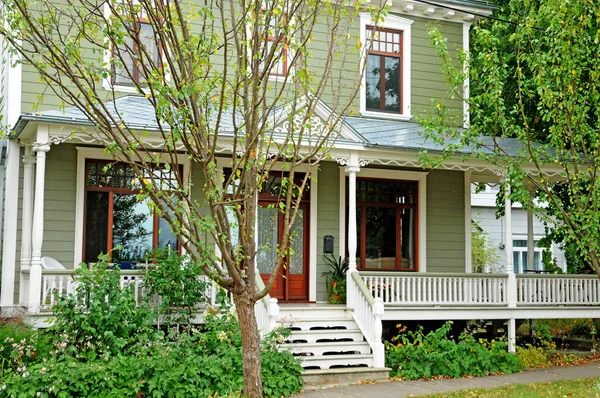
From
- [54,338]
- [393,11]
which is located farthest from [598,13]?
[54,338]

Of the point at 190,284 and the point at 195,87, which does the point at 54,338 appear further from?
the point at 195,87

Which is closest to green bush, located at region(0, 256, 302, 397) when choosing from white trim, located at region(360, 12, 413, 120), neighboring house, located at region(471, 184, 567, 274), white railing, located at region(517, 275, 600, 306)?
white railing, located at region(517, 275, 600, 306)

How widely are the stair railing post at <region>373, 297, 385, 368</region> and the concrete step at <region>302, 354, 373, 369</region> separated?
14 centimetres

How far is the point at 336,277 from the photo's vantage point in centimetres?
1505

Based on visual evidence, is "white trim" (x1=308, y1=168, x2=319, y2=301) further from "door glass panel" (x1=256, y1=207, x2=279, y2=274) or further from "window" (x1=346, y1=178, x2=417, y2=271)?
"window" (x1=346, y1=178, x2=417, y2=271)

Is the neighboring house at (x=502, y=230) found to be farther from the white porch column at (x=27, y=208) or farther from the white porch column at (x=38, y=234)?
the white porch column at (x=38, y=234)

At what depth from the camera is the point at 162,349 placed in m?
10.5

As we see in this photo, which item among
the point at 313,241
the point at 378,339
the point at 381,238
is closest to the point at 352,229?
the point at 313,241

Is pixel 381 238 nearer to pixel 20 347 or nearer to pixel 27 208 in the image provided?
pixel 27 208

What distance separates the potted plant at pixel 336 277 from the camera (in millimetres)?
14805

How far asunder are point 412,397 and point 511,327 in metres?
5.01

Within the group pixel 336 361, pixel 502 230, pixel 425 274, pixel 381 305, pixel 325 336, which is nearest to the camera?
pixel 336 361

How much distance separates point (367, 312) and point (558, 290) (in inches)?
179

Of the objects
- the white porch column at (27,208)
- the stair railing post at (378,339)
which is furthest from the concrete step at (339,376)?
the white porch column at (27,208)
